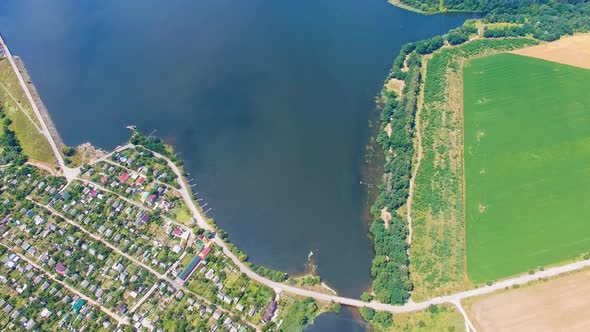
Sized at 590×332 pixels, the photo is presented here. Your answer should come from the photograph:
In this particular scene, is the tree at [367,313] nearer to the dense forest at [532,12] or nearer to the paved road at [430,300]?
the paved road at [430,300]

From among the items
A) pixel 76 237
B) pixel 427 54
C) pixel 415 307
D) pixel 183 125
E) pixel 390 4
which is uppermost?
pixel 390 4

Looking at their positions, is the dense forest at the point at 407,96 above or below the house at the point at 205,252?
above

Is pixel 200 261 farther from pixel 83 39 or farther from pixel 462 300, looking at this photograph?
pixel 83 39

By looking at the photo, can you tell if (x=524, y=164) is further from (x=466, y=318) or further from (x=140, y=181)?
(x=140, y=181)

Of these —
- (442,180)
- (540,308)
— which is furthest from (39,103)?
(540,308)

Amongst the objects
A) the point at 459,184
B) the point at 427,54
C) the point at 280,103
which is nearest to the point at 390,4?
the point at 427,54

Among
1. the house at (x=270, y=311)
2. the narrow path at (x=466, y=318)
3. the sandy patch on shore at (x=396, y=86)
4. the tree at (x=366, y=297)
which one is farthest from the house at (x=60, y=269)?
the sandy patch on shore at (x=396, y=86)
